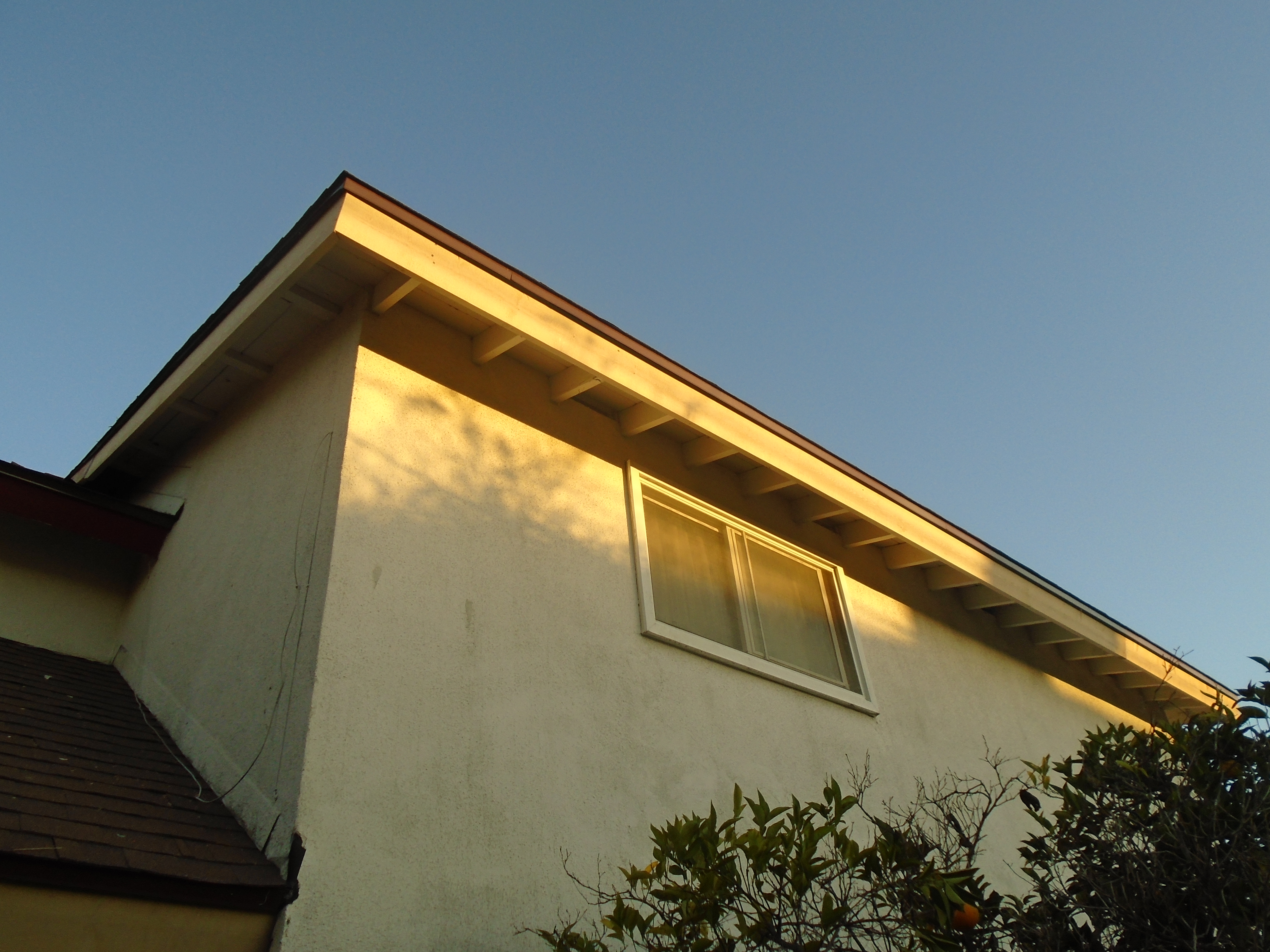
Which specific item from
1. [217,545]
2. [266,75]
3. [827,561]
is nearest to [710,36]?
[266,75]

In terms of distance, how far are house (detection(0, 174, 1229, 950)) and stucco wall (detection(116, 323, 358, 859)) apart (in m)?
0.03

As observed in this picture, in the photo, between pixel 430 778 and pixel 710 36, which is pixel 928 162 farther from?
pixel 430 778

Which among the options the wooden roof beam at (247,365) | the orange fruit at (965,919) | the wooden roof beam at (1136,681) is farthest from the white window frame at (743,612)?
the wooden roof beam at (1136,681)

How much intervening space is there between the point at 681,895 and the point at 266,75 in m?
9.01

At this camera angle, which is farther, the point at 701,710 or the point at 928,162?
the point at 928,162

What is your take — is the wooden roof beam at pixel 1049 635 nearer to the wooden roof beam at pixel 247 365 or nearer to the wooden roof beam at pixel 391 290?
the wooden roof beam at pixel 391 290

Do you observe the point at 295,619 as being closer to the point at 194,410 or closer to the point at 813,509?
the point at 194,410

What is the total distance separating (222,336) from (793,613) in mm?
4406

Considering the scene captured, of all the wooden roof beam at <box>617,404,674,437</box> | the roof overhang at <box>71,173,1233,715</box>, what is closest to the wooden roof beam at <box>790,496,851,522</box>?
the roof overhang at <box>71,173,1233,715</box>

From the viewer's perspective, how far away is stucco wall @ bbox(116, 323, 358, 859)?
3.90m

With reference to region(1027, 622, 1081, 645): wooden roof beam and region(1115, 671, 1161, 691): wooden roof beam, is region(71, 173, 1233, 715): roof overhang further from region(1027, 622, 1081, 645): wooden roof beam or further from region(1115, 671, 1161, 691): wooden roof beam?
region(1115, 671, 1161, 691): wooden roof beam

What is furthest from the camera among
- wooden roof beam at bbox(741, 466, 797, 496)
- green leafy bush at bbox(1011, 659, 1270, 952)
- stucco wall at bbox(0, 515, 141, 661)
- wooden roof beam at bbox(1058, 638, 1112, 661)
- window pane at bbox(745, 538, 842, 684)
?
wooden roof beam at bbox(1058, 638, 1112, 661)

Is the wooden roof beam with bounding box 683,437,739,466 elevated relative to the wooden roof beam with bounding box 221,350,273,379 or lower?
lower

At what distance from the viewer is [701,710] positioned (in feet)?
17.6
